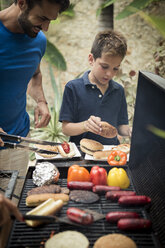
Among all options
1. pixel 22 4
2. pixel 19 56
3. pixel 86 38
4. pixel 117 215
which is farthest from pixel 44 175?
pixel 86 38

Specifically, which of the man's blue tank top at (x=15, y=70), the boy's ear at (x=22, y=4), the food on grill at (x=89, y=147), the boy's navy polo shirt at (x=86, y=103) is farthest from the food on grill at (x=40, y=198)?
the boy's ear at (x=22, y=4)

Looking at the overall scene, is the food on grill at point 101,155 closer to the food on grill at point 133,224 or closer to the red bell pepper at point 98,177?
the red bell pepper at point 98,177

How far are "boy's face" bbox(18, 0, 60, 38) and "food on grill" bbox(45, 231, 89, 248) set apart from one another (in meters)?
1.74

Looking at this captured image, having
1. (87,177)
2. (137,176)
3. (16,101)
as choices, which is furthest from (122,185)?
(16,101)

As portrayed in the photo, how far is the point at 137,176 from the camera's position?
211 centimetres

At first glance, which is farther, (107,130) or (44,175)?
(107,130)

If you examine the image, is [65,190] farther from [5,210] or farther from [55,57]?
[55,57]

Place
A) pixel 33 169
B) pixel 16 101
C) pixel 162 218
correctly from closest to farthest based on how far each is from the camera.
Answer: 1. pixel 162 218
2. pixel 33 169
3. pixel 16 101

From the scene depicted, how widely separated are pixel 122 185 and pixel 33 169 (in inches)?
30.1

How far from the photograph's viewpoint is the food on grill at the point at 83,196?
1.79 meters

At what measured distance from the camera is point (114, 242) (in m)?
1.39

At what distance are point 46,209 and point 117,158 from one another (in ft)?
3.50

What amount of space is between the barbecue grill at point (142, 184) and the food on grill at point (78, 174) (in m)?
0.10

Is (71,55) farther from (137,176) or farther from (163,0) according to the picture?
(137,176)
